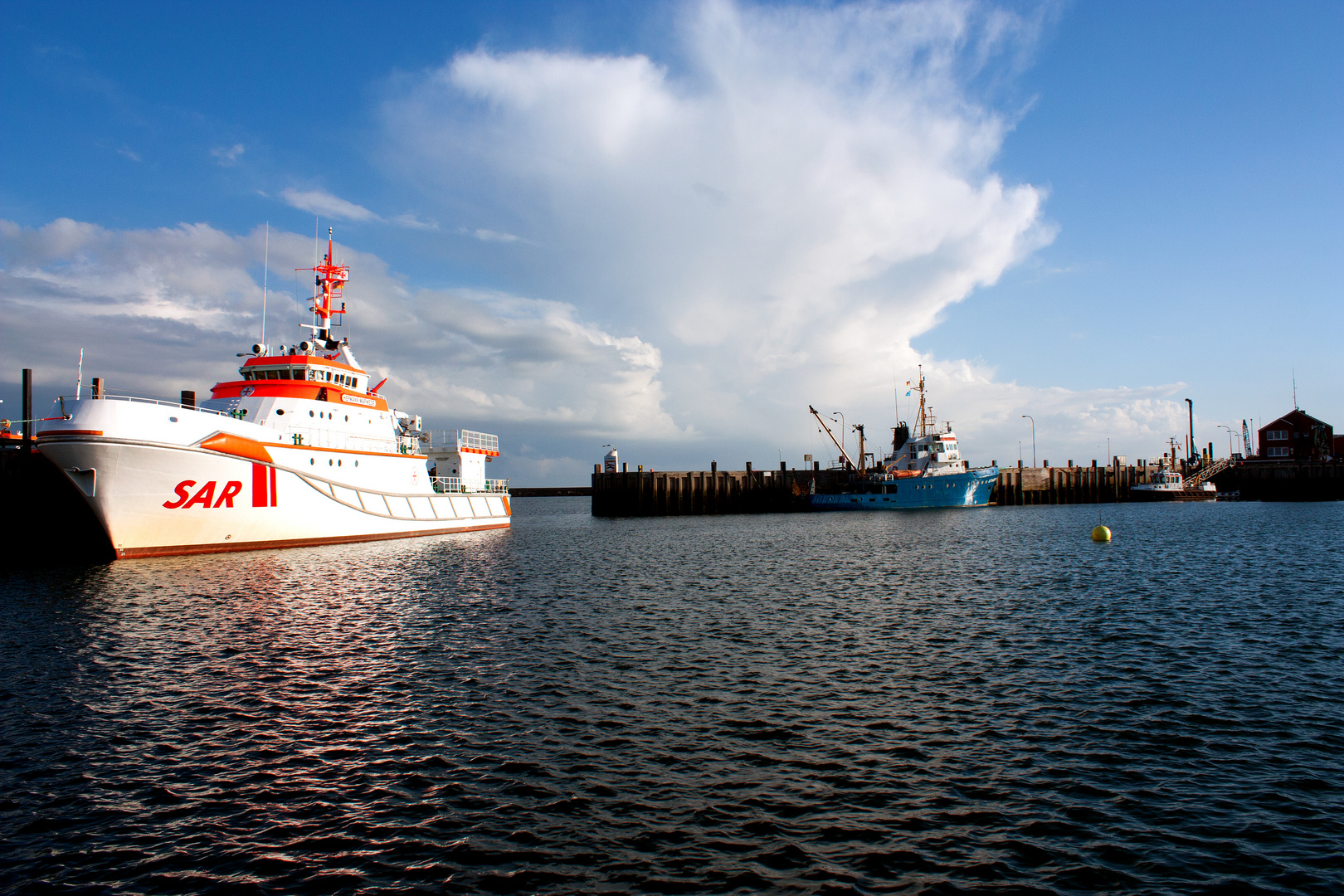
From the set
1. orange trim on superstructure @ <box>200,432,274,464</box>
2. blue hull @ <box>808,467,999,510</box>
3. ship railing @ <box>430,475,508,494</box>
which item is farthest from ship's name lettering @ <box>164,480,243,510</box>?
blue hull @ <box>808,467,999,510</box>

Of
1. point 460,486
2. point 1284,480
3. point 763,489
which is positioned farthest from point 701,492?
→ point 1284,480

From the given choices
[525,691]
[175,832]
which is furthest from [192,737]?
[525,691]

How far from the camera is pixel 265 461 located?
30203mm

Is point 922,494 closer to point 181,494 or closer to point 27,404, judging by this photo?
point 181,494

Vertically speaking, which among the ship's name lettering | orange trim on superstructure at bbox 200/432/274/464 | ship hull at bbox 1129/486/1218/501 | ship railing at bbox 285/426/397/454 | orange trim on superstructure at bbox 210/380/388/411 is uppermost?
orange trim on superstructure at bbox 210/380/388/411

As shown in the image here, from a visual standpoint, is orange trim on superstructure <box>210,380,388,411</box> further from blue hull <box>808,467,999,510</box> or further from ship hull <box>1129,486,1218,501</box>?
ship hull <box>1129,486,1218,501</box>

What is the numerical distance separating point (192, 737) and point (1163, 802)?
13.6 m

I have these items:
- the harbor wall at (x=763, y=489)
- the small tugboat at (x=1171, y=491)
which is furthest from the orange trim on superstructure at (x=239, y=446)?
the small tugboat at (x=1171, y=491)

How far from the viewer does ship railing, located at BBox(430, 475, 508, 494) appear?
47500 mm

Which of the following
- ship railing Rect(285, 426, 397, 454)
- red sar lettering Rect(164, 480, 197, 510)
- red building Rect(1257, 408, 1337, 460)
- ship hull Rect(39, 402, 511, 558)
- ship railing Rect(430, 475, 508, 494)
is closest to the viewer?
ship hull Rect(39, 402, 511, 558)

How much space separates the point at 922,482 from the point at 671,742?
73471 millimetres

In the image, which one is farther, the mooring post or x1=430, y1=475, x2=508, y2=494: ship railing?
x1=430, y1=475, x2=508, y2=494: ship railing

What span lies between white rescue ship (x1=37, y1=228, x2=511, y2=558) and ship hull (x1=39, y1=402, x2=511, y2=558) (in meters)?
0.05

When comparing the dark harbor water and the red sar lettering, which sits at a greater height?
the red sar lettering
